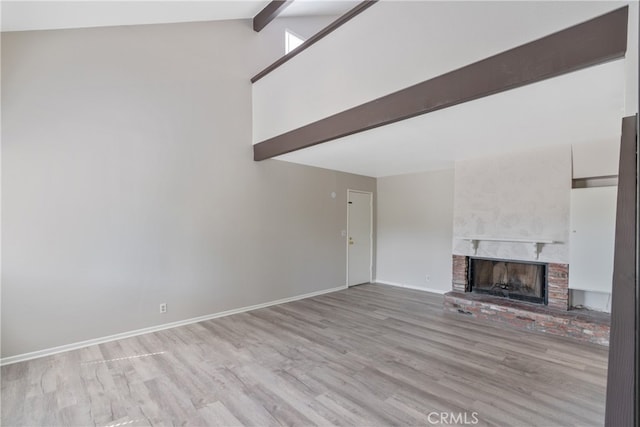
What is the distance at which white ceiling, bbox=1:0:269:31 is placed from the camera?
2.82 meters

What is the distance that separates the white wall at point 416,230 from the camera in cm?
566

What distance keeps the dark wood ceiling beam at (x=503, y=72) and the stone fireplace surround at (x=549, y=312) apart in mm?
3074

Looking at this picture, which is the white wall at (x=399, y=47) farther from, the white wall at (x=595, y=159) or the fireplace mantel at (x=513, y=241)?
the fireplace mantel at (x=513, y=241)

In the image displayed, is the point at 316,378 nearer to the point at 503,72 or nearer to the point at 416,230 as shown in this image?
the point at 503,72

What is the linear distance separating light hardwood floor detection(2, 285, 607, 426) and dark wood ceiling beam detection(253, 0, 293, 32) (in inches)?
177

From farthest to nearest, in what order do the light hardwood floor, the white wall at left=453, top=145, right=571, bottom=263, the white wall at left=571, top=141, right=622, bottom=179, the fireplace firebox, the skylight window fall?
the skylight window
the fireplace firebox
the white wall at left=453, top=145, right=571, bottom=263
the white wall at left=571, top=141, right=622, bottom=179
the light hardwood floor

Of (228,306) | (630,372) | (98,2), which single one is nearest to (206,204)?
(228,306)

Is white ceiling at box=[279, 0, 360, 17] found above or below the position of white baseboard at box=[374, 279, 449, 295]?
above

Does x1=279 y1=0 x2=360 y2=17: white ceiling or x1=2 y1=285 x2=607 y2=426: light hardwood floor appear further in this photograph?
x1=279 y1=0 x2=360 y2=17: white ceiling

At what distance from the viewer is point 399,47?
2863mm

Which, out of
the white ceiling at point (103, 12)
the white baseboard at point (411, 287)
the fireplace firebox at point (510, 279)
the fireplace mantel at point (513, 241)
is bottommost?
the white baseboard at point (411, 287)

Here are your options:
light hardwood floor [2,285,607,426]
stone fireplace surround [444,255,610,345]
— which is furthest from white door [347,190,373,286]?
light hardwood floor [2,285,607,426]

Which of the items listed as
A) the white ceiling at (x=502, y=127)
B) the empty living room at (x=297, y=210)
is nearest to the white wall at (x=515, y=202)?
the empty living room at (x=297, y=210)

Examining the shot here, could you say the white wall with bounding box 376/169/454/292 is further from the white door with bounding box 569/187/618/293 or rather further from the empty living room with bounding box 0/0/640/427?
the white door with bounding box 569/187/618/293
